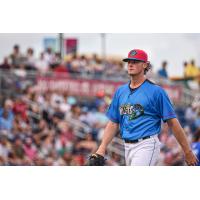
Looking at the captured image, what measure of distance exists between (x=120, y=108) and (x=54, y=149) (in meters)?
9.58

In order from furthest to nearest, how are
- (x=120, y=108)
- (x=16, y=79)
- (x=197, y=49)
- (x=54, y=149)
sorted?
(x=197, y=49) < (x=16, y=79) < (x=54, y=149) < (x=120, y=108)

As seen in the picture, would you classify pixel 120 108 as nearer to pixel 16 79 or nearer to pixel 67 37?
pixel 16 79

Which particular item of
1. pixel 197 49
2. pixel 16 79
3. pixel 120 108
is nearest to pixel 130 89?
pixel 120 108

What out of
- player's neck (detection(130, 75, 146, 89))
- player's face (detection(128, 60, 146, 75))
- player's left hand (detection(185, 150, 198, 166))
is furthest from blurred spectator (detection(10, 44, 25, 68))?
player's left hand (detection(185, 150, 198, 166))

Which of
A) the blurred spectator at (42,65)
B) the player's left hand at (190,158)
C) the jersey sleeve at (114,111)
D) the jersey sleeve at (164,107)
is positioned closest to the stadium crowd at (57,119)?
the blurred spectator at (42,65)

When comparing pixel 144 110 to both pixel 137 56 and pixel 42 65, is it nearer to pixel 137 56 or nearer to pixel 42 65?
pixel 137 56

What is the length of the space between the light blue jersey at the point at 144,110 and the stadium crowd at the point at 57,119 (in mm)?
8414

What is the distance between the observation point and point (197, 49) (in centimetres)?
2025

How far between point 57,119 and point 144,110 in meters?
10.9

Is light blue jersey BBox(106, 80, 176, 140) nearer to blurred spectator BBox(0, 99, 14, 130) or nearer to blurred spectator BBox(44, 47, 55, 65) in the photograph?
blurred spectator BBox(0, 99, 14, 130)

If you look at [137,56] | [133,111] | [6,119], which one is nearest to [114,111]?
[133,111]

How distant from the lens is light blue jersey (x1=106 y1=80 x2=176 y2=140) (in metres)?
7.77

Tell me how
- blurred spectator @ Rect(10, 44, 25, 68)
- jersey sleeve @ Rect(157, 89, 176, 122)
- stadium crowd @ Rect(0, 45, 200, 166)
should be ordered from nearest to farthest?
jersey sleeve @ Rect(157, 89, 176, 122) < stadium crowd @ Rect(0, 45, 200, 166) < blurred spectator @ Rect(10, 44, 25, 68)

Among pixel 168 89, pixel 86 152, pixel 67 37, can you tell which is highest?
pixel 67 37
